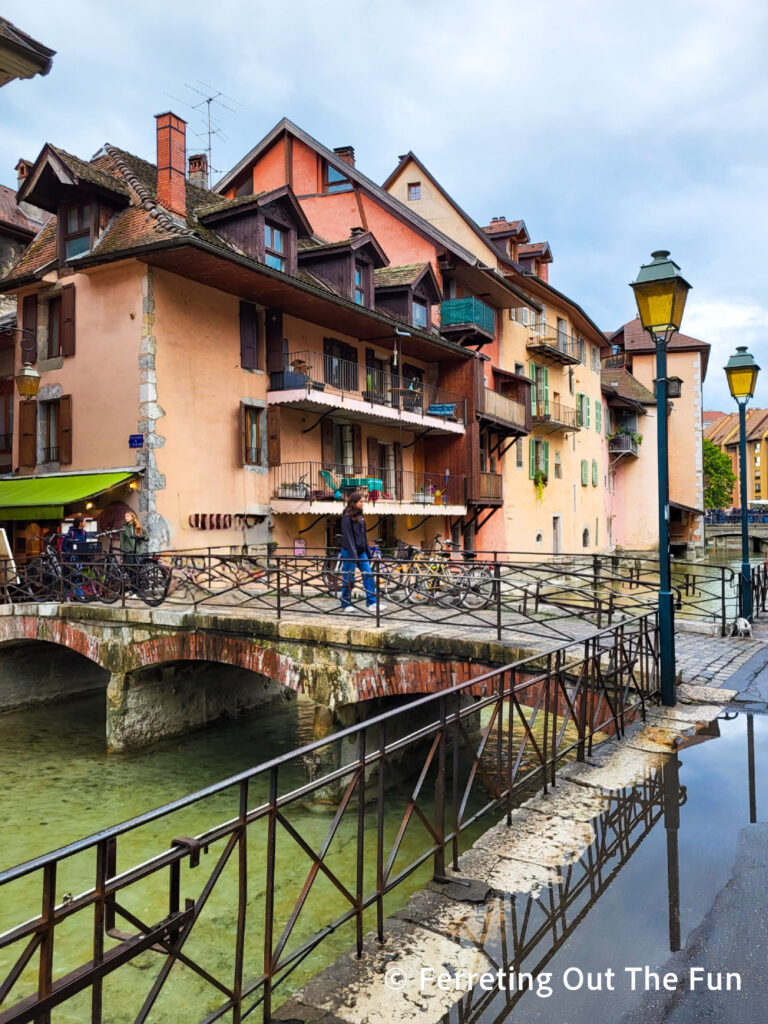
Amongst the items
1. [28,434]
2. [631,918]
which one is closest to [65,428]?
[28,434]

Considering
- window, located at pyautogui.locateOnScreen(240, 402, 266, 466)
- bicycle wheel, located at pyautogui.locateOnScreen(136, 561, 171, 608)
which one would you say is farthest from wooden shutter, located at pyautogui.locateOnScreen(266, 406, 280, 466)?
bicycle wheel, located at pyautogui.locateOnScreen(136, 561, 171, 608)

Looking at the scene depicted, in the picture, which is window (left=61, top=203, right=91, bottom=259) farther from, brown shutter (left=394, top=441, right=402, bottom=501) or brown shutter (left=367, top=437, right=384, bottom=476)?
brown shutter (left=394, top=441, right=402, bottom=501)

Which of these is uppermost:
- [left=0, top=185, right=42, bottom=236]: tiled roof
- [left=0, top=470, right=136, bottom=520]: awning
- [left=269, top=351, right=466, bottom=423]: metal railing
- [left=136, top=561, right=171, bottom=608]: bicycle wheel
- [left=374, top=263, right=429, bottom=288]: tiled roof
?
[left=0, top=185, right=42, bottom=236]: tiled roof

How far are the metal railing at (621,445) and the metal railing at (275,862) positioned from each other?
33163mm

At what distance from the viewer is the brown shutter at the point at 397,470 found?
80.2 ft

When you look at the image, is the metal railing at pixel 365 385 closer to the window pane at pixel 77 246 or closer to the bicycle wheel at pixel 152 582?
the window pane at pixel 77 246

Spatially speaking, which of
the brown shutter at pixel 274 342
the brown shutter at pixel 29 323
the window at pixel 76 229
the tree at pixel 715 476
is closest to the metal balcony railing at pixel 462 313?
the brown shutter at pixel 274 342

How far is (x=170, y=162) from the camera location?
18.4 metres

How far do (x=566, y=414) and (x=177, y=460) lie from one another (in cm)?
2244

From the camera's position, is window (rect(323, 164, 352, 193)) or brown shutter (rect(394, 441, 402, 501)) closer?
brown shutter (rect(394, 441, 402, 501))

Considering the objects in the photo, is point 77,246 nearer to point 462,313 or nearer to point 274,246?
point 274,246

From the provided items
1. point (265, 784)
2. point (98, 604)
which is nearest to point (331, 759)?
point (265, 784)

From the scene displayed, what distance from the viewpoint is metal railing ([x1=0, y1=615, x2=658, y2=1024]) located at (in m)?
2.79

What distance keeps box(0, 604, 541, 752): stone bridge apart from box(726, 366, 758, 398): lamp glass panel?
6.45 m
